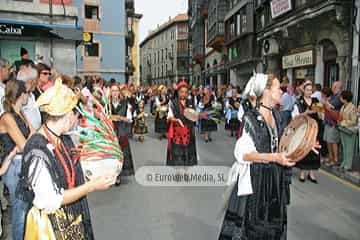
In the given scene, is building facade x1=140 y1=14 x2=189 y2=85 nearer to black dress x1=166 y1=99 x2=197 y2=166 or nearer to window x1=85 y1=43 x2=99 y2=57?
window x1=85 y1=43 x2=99 y2=57

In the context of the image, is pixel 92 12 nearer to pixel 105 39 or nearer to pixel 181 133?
pixel 105 39

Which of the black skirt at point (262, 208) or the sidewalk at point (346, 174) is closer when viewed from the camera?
the black skirt at point (262, 208)

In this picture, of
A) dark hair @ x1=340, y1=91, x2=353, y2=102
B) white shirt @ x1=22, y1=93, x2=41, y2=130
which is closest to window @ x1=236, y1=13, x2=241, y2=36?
dark hair @ x1=340, y1=91, x2=353, y2=102

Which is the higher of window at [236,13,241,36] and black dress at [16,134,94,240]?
window at [236,13,241,36]

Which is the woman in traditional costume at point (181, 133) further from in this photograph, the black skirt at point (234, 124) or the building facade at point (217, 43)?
the building facade at point (217, 43)

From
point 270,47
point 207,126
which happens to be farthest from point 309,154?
point 270,47

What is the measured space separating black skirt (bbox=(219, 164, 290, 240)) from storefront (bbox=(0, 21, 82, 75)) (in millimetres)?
10972

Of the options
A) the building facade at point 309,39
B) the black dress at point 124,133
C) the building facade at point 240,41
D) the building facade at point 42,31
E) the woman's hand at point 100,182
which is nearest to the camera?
the woman's hand at point 100,182

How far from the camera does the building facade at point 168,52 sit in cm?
7169

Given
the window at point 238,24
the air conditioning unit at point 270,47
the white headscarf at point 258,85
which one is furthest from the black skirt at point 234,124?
the window at point 238,24

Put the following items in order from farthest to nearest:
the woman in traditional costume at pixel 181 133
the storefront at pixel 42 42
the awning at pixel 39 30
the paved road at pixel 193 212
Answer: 1. the storefront at pixel 42 42
2. the awning at pixel 39 30
3. the woman in traditional costume at pixel 181 133
4. the paved road at pixel 193 212

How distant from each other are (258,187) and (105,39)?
34369 mm

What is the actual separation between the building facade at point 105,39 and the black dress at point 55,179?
3248cm

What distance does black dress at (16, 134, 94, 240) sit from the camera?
1962mm
